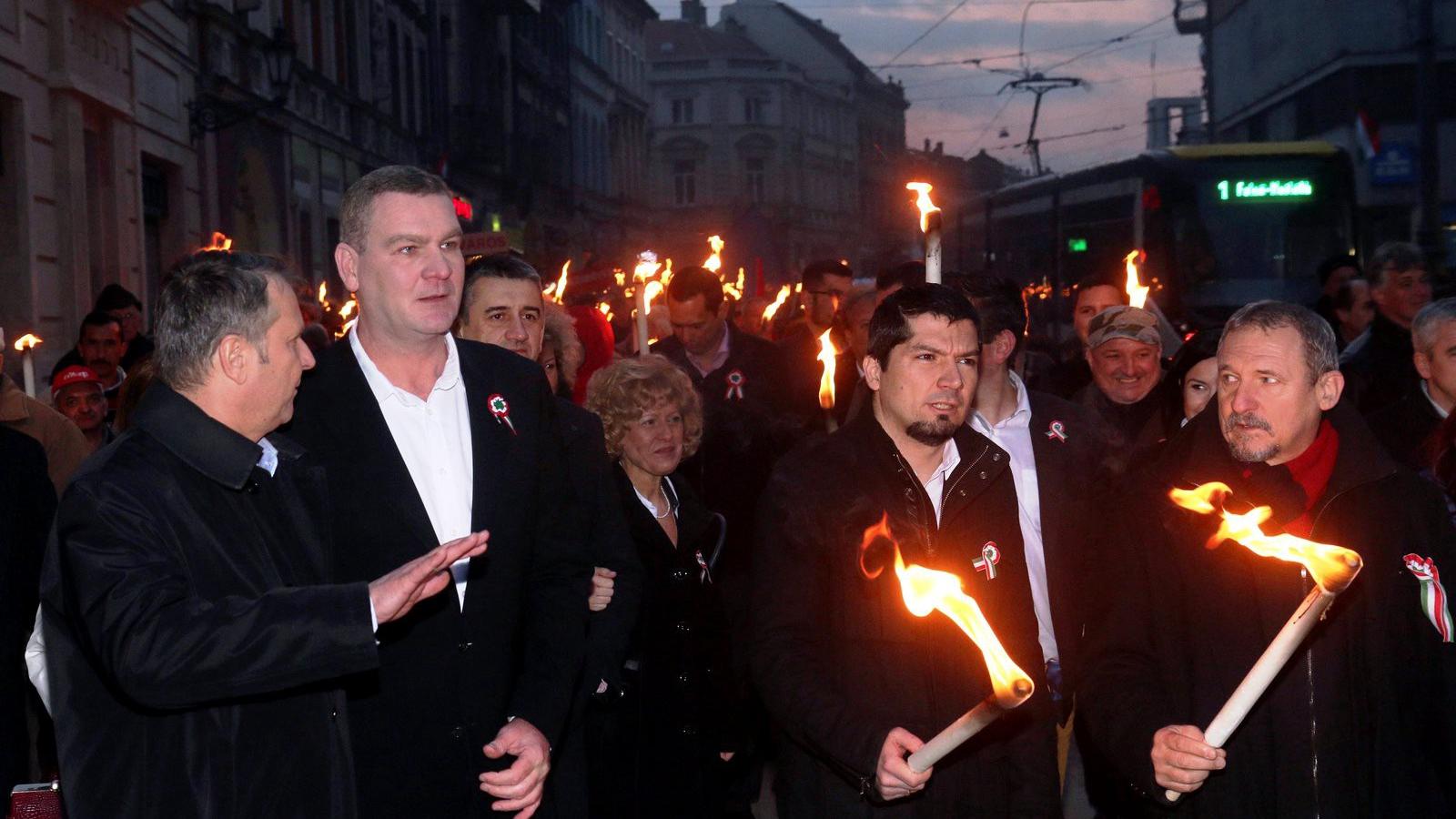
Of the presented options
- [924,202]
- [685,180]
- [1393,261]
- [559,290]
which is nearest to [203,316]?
[924,202]

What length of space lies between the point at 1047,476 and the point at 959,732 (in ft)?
8.05

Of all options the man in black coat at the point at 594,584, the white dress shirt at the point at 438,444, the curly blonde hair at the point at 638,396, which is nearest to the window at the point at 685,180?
the curly blonde hair at the point at 638,396

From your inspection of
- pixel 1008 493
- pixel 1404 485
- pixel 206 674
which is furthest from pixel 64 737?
pixel 1404 485

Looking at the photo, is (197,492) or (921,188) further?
(921,188)

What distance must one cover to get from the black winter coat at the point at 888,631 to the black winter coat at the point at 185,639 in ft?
4.07

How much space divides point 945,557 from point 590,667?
96cm

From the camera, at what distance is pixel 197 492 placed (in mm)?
3090

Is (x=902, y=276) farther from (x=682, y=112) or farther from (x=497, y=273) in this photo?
(x=682, y=112)

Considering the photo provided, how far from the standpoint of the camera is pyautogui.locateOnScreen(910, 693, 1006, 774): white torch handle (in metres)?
2.48

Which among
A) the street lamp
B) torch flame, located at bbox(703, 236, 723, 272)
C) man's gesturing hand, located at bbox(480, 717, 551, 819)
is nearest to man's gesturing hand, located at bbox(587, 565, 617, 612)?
man's gesturing hand, located at bbox(480, 717, 551, 819)

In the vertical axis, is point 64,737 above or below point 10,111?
below

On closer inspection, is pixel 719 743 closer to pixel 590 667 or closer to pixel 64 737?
pixel 590 667

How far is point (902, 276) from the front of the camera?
23.8 feet

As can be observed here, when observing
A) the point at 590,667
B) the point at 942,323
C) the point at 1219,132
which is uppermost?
the point at 1219,132
